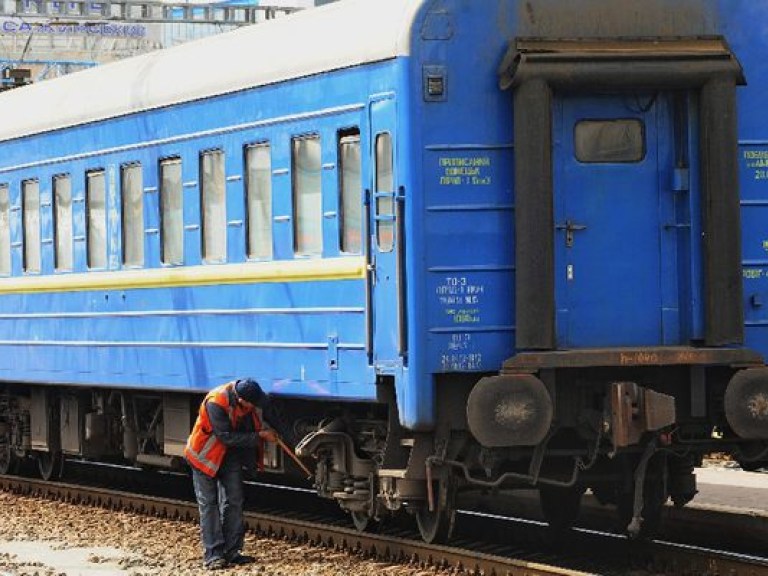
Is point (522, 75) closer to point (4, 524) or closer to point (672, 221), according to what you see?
point (672, 221)

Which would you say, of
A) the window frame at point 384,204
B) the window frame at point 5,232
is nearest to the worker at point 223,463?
the window frame at point 384,204

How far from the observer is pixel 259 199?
14.7 metres

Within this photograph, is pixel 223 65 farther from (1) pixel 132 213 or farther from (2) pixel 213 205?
(1) pixel 132 213

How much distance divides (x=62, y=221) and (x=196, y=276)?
120 inches

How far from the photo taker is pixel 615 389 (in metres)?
12.3

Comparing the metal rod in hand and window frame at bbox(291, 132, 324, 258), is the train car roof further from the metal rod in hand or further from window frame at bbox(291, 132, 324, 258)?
the metal rod in hand

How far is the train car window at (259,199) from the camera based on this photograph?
1455 cm

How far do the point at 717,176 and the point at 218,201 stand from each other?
4.41 metres

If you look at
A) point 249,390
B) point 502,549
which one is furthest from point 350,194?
point 502,549

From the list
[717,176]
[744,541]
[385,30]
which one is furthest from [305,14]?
[744,541]

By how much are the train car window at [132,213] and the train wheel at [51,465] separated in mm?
3814

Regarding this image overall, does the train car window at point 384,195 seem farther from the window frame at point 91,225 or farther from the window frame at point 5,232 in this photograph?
the window frame at point 5,232

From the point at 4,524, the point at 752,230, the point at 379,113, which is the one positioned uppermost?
the point at 379,113

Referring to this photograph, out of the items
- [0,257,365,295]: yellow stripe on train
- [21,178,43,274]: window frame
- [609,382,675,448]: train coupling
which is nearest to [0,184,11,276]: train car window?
[0,257,365,295]: yellow stripe on train
